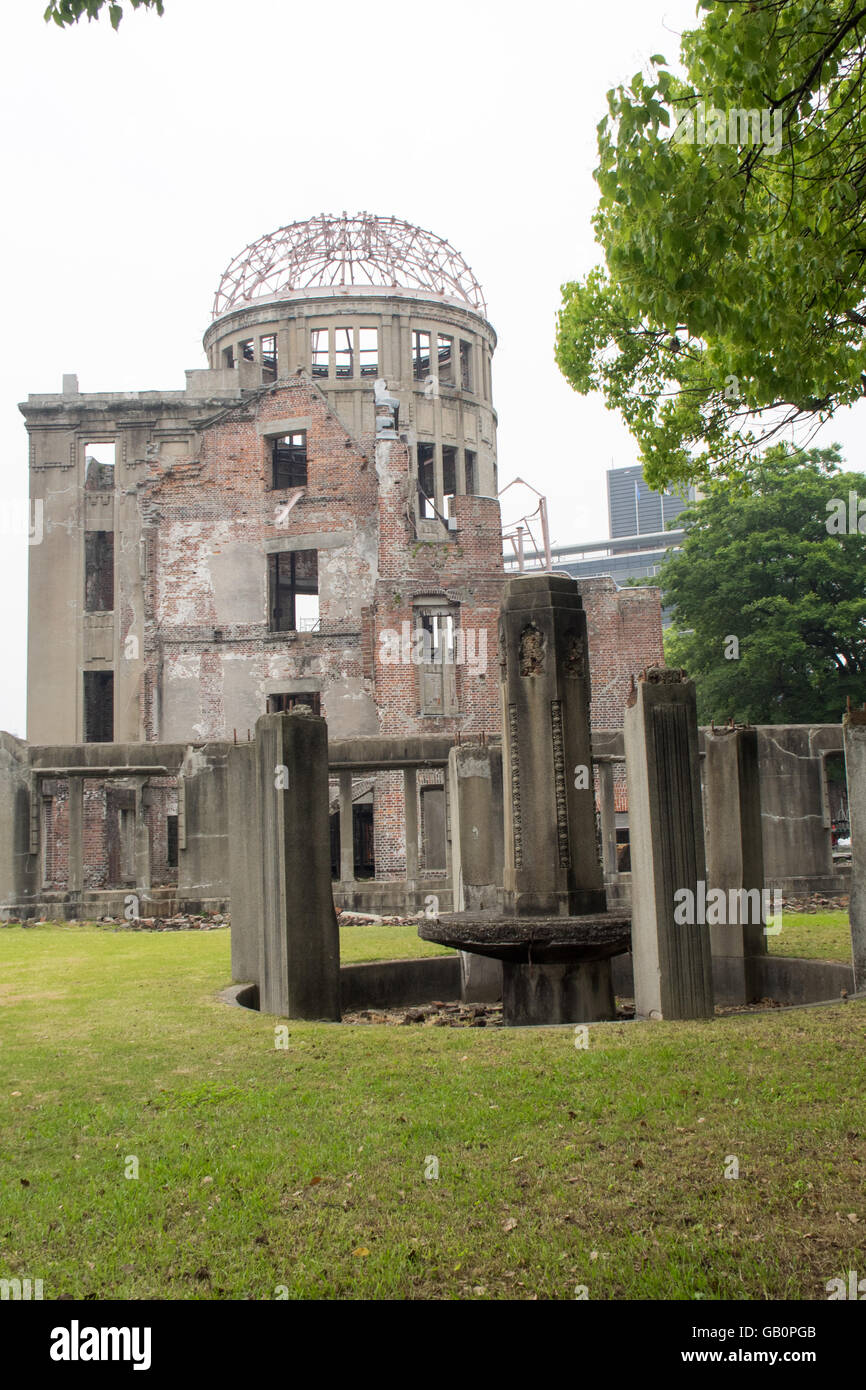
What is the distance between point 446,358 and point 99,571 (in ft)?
45.3

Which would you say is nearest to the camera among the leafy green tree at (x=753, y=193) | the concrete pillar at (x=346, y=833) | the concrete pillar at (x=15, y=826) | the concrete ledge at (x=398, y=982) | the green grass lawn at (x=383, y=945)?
the leafy green tree at (x=753, y=193)

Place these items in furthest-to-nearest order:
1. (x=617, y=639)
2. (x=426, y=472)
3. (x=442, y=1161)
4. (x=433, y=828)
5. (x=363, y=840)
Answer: (x=426, y=472), (x=363, y=840), (x=617, y=639), (x=433, y=828), (x=442, y=1161)

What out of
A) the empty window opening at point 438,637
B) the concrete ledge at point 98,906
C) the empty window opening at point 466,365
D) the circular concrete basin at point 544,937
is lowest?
the concrete ledge at point 98,906

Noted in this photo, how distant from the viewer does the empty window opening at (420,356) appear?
39625mm

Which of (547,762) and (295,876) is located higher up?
(547,762)

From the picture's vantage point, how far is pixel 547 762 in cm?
963

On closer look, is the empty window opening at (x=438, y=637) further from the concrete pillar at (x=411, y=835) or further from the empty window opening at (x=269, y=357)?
the empty window opening at (x=269, y=357)

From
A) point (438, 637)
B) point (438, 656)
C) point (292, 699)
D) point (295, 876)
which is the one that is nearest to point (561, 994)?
point (295, 876)

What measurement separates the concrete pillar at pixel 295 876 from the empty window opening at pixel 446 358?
107 ft

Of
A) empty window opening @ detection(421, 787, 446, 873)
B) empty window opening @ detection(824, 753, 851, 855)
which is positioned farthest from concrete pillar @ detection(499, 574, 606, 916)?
empty window opening @ detection(824, 753, 851, 855)

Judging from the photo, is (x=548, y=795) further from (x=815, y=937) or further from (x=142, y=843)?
(x=142, y=843)

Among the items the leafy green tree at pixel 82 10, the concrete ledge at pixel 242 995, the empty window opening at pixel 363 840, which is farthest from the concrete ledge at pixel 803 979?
the empty window opening at pixel 363 840
